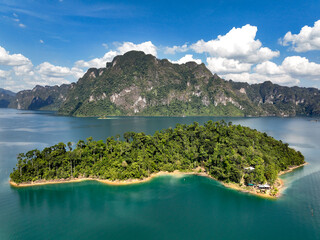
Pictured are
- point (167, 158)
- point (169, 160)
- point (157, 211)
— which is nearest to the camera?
point (157, 211)

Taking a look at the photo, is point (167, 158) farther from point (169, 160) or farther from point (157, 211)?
point (157, 211)

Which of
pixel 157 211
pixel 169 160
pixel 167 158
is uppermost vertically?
pixel 167 158

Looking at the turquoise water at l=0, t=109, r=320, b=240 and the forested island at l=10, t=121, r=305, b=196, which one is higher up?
the forested island at l=10, t=121, r=305, b=196

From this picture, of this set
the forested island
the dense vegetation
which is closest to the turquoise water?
the forested island

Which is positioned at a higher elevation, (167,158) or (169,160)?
(167,158)

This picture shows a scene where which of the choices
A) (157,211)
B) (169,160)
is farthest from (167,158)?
(157,211)

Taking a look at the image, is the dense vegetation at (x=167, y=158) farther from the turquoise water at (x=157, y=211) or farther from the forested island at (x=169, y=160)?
the turquoise water at (x=157, y=211)

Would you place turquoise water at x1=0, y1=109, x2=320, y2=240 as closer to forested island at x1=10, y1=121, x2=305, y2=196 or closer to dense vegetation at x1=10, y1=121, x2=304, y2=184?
forested island at x1=10, y1=121, x2=305, y2=196

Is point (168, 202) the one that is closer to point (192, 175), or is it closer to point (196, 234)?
point (196, 234)
